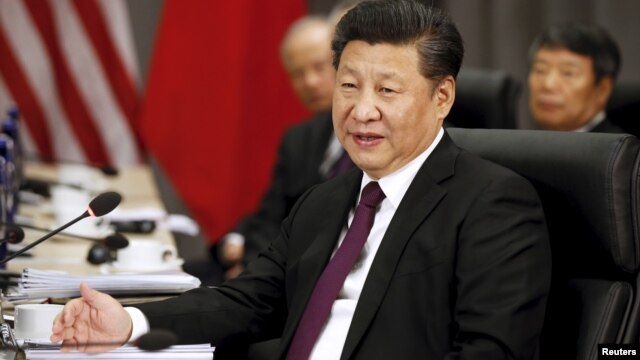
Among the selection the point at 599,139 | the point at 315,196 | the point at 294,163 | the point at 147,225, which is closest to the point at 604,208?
the point at 599,139

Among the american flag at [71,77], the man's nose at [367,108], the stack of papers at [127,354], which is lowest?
the stack of papers at [127,354]

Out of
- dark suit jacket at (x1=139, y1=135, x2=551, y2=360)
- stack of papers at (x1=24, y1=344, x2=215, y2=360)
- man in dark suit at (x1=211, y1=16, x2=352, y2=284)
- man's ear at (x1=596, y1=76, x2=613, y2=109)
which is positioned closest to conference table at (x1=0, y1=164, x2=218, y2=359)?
Result: stack of papers at (x1=24, y1=344, x2=215, y2=360)

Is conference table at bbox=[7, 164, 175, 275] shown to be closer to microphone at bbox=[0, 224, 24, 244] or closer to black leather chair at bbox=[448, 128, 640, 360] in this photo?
microphone at bbox=[0, 224, 24, 244]

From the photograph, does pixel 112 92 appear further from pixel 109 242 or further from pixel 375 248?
pixel 375 248

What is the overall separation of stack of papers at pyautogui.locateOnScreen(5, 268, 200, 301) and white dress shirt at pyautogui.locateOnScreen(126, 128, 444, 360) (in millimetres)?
235

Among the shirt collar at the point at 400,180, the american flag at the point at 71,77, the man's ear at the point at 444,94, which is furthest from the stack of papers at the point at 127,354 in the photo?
the american flag at the point at 71,77

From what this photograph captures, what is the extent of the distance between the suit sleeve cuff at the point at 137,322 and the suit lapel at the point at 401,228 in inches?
15.5

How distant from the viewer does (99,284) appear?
2.25 meters

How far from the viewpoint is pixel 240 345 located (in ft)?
7.10

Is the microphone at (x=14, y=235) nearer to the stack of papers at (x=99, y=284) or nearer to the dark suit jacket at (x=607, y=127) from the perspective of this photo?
the stack of papers at (x=99, y=284)

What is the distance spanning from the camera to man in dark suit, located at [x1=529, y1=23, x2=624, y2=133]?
3.71 meters

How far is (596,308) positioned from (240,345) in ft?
2.35

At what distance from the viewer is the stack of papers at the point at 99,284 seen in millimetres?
A: 2166

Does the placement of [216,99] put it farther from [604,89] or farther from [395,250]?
[395,250]
